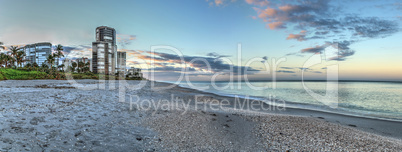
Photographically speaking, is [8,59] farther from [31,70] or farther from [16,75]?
[16,75]

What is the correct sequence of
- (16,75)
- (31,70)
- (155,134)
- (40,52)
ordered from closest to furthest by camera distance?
(155,134), (16,75), (31,70), (40,52)

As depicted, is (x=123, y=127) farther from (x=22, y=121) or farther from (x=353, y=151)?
(x=353, y=151)

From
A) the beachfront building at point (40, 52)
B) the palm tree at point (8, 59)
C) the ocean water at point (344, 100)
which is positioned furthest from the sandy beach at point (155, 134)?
the beachfront building at point (40, 52)

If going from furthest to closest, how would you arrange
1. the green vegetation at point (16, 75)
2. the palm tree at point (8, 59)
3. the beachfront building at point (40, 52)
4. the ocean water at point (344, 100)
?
the beachfront building at point (40, 52) < the palm tree at point (8, 59) < the green vegetation at point (16, 75) < the ocean water at point (344, 100)

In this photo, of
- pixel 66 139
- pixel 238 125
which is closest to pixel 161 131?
pixel 66 139

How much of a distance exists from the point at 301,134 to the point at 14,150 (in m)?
11.6

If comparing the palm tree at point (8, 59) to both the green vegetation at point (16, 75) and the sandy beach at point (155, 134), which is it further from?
the sandy beach at point (155, 134)

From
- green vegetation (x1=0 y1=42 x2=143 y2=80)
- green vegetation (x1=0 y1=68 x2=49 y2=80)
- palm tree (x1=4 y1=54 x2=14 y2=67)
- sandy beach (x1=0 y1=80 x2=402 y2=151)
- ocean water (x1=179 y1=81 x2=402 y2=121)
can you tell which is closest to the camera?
sandy beach (x1=0 y1=80 x2=402 y2=151)

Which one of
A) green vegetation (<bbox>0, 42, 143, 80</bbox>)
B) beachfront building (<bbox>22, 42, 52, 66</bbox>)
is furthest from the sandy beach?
beachfront building (<bbox>22, 42, 52, 66</bbox>)

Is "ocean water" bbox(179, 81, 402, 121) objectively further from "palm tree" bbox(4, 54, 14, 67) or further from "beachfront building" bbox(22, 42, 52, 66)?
"beachfront building" bbox(22, 42, 52, 66)

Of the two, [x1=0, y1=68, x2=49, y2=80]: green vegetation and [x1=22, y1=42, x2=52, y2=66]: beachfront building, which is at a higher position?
[x1=22, y1=42, x2=52, y2=66]: beachfront building

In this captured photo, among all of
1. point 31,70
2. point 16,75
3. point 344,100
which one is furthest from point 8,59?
point 344,100

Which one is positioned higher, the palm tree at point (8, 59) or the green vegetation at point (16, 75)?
the palm tree at point (8, 59)

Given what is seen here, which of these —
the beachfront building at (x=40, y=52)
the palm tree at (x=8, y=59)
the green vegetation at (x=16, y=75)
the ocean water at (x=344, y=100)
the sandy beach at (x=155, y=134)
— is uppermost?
the beachfront building at (x=40, y=52)
